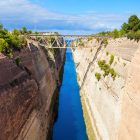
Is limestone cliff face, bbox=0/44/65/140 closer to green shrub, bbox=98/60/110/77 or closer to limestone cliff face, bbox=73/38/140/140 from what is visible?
limestone cliff face, bbox=73/38/140/140

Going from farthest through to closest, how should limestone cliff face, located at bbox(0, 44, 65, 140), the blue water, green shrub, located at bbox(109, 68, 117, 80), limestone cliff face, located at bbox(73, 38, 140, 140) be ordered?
1. the blue water
2. green shrub, located at bbox(109, 68, 117, 80)
3. limestone cliff face, located at bbox(73, 38, 140, 140)
4. limestone cliff face, located at bbox(0, 44, 65, 140)

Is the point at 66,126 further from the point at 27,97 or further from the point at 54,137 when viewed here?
the point at 27,97

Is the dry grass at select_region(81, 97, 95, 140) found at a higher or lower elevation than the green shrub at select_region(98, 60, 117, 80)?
lower

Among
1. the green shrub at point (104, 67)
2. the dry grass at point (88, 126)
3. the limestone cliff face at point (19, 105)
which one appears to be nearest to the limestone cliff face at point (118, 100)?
the dry grass at point (88, 126)

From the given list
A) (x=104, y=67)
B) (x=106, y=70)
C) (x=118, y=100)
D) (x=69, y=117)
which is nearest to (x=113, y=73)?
(x=106, y=70)

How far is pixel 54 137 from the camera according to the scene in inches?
1198

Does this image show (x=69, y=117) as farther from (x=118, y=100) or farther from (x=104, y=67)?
(x=118, y=100)

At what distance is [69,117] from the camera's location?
122 ft

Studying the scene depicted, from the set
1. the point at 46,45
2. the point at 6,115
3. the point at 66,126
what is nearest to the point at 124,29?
the point at 46,45

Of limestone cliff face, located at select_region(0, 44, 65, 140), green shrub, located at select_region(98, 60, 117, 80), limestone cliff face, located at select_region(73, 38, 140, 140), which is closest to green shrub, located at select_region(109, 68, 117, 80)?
green shrub, located at select_region(98, 60, 117, 80)

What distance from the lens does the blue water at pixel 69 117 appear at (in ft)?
102

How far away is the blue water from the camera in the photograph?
102 ft

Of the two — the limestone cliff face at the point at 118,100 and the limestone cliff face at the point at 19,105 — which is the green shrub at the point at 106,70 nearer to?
the limestone cliff face at the point at 118,100

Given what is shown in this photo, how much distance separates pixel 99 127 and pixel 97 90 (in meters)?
6.89
